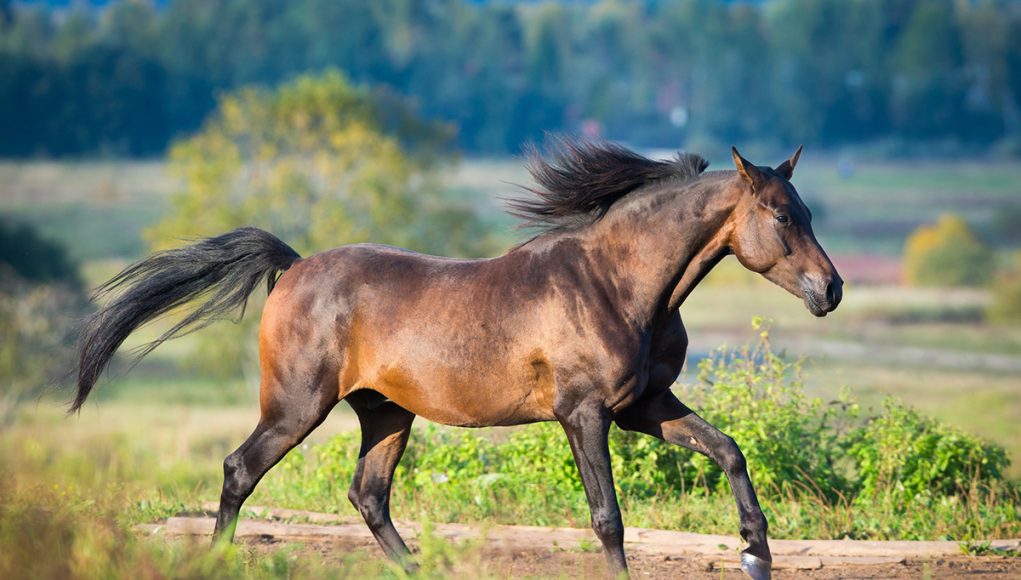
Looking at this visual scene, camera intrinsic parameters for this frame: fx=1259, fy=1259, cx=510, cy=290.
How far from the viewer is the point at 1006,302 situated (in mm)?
54094

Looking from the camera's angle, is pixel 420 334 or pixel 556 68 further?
pixel 556 68

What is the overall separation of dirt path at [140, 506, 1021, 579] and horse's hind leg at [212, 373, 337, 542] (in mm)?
274

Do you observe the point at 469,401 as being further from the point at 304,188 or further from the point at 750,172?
the point at 304,188

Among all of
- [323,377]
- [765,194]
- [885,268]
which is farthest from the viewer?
[885,268]

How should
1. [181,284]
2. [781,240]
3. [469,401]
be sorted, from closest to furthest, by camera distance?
[781,240], [469,401], [181,284]

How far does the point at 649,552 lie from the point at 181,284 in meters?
3.03

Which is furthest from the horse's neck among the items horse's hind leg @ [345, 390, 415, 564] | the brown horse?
horse's hind leg @ [345, 390, 415, 564]

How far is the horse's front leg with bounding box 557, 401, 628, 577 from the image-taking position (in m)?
5.99

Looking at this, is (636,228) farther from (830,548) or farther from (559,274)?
(830,548)

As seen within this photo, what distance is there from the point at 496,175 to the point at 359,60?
2623cm

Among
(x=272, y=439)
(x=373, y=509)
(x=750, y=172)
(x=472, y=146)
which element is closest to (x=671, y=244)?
(x=750, y=172)

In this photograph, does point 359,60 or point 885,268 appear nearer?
point 885,268

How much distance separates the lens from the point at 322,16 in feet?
367

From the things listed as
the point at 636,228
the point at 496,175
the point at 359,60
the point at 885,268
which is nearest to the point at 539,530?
the point at 636,228
